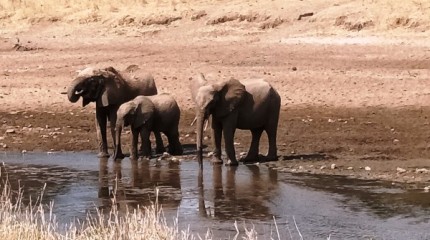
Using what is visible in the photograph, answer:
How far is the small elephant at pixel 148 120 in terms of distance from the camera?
16.1m

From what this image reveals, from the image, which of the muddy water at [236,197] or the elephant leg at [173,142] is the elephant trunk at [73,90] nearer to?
the muddy water at [236,197]

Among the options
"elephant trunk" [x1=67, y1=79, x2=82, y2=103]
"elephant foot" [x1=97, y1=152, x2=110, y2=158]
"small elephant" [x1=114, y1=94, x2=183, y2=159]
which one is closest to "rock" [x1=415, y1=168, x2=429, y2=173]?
"small elephant" [x1=114, y1=94, x2=183, y2=159]

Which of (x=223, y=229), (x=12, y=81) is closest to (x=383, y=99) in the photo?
(x=12, y=81)

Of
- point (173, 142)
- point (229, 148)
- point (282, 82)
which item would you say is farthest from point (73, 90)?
point (282, 82)

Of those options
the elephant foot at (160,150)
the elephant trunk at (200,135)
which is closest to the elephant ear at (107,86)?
the elephant foot at (160,150)

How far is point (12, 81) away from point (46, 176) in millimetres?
8528

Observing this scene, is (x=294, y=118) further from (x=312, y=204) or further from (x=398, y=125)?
(x=312, y=204)

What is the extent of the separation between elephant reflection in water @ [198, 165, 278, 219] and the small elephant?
1.51 metres

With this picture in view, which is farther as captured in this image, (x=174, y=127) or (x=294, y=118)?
(x=294, y=118)

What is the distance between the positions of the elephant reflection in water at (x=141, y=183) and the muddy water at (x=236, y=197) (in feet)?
0.04

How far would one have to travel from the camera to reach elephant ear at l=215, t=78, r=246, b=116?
15258 mm

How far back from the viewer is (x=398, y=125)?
17.7m

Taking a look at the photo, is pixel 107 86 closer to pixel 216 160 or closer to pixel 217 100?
pixel 217 100

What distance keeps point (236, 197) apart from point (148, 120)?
3624 mm
